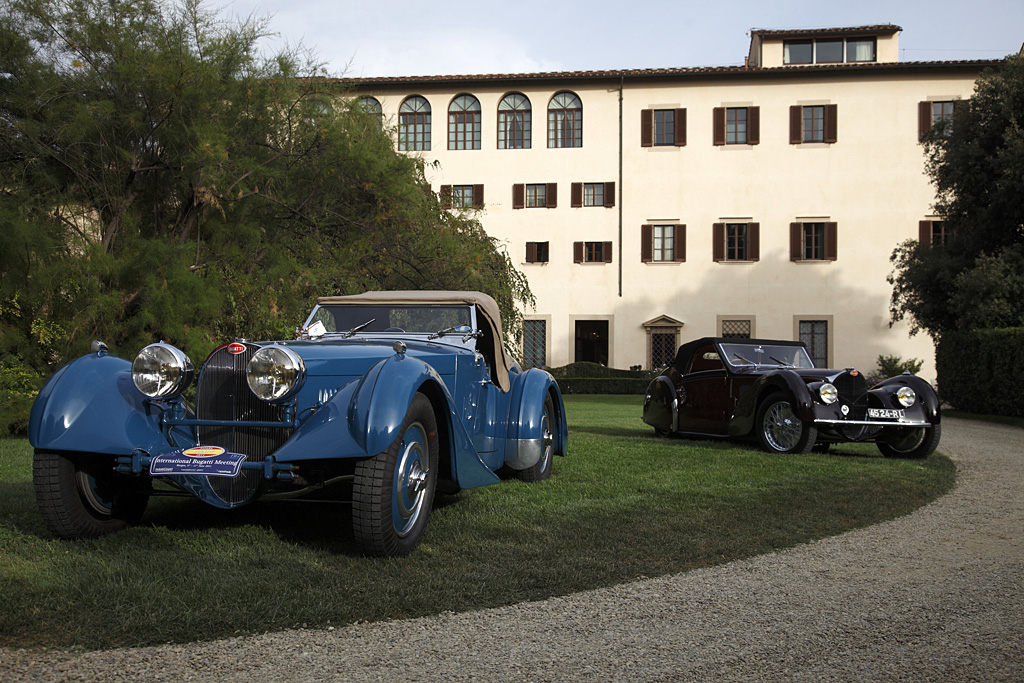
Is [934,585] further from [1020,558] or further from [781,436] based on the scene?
[781,436]

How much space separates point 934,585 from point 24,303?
1142 cm

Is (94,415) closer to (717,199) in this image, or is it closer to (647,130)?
(717,199)

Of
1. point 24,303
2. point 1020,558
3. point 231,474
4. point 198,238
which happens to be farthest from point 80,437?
point 198,238

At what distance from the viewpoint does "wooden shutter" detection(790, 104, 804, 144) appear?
34.1 meters

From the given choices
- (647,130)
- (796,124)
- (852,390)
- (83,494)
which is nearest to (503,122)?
(647,130)

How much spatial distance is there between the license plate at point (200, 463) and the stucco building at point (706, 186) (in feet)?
99.3

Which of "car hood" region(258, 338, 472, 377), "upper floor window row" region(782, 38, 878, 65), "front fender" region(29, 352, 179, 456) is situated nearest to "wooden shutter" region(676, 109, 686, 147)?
"upper floor window row" region(782, 38, 878, 65)

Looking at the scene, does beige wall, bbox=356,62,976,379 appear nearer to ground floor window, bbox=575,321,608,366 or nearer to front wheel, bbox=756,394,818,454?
ground floor window, bbox=575,321,608,366

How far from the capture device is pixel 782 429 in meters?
10.5

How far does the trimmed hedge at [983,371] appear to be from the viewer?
1848 centimetres

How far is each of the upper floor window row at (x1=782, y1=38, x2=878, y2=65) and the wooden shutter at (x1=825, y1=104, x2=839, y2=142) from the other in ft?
7.55

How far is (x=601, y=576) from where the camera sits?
4.38 metres

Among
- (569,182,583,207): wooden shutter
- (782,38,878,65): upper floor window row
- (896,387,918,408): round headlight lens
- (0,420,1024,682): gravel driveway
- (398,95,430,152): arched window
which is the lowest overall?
(0,420,1024,682): gravel driveway

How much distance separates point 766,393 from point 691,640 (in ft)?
25.4
